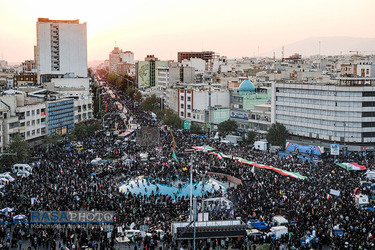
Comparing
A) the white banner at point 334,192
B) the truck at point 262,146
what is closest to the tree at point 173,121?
the truck at point 262,146

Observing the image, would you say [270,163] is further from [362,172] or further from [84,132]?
[84,132]

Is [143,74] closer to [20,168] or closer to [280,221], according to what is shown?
[20,168]

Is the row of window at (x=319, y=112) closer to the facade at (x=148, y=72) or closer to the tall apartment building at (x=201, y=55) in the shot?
the facade at (x=148, y=72)

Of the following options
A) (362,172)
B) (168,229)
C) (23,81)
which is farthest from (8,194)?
(23,81)

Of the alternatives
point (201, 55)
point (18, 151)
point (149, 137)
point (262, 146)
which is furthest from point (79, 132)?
point (201, 55)

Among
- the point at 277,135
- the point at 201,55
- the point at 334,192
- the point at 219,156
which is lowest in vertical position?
the point at 334,192

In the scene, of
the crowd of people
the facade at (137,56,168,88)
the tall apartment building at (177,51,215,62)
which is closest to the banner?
the crowd of people
